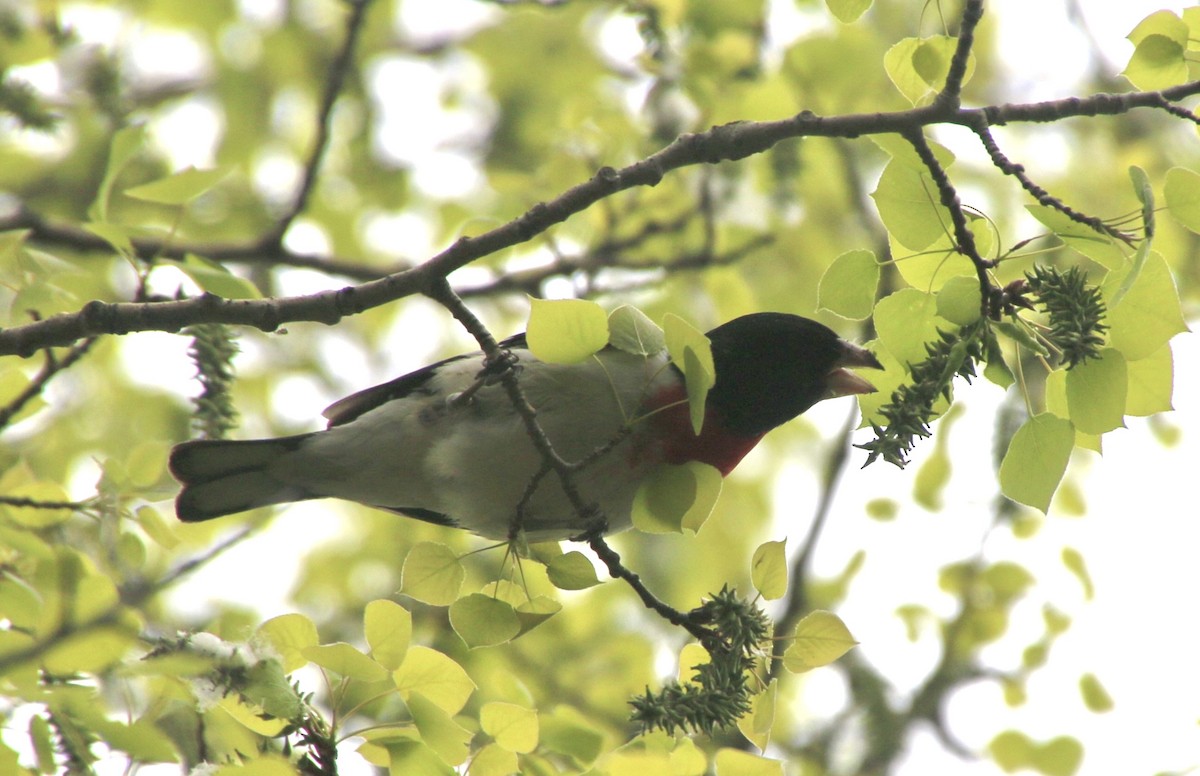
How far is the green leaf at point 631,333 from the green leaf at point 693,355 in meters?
0.11

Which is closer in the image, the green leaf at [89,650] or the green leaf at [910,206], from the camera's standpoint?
the green leaf at [89,650]

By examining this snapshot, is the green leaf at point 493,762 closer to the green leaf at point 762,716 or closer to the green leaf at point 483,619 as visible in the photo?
the green leaf at point 483,619

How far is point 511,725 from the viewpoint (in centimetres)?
265

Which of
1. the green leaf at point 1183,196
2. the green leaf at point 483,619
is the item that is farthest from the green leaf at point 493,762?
the green leaf at point 1183,196

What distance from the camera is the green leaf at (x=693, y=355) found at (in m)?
2.46

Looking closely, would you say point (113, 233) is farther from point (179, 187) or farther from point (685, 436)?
point (685, 436)

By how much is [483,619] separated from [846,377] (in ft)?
5.86

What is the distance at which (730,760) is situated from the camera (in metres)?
2.60

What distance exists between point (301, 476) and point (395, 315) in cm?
372

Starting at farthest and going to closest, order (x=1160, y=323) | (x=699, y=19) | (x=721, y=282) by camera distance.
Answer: (x=721, y=282) → (x=699, y=19) → (x=1160, y=323)

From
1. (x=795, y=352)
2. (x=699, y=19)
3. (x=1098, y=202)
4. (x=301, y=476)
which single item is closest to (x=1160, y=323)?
(x=795, y=352)

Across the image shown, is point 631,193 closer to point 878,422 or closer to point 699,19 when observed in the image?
point 699,19

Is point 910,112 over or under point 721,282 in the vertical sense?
under

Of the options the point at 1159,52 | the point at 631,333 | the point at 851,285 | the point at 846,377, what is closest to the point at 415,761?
the point at 631,333
